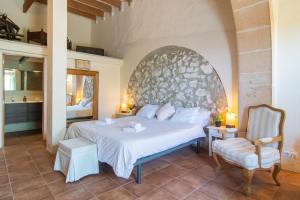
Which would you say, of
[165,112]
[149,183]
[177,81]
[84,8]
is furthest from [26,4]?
[149,183]

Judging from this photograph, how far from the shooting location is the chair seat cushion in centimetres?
237

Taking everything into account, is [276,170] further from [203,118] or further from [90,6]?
[90,6]

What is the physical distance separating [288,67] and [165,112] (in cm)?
237

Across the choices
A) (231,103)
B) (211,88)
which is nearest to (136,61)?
(211,88)

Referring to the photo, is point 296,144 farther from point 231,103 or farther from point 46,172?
point 46,172

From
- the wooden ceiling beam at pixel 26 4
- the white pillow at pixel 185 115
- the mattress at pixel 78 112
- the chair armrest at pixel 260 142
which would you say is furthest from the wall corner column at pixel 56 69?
the chair armrest at pixel 260 142

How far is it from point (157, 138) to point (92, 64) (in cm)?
343

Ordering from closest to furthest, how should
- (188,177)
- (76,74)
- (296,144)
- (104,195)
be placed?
(104,195) → (188,177) → (296,144) → (76,74)

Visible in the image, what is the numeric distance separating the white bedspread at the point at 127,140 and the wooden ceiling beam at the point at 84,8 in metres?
3.96

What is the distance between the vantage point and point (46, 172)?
9.44ft

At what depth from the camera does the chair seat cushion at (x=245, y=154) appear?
7.79 ft

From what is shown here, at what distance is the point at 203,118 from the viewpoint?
3.93m

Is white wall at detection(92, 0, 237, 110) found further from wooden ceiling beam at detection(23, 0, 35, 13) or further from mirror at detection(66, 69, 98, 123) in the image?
wooden ceiling beam at detection(23, 0, 35, 13)

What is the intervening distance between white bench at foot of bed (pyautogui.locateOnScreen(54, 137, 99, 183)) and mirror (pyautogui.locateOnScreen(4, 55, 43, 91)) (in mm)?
3542
